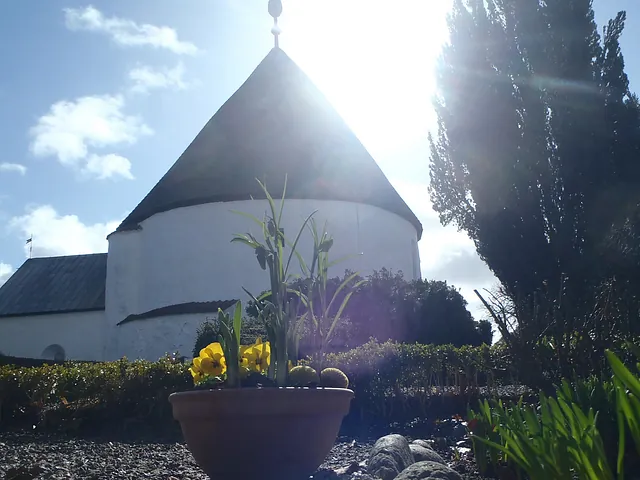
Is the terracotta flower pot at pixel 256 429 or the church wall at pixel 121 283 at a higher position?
the church wall at pixel 121 283

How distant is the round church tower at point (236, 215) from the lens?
58.7ft

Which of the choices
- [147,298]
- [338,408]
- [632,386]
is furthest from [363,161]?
[632,386]

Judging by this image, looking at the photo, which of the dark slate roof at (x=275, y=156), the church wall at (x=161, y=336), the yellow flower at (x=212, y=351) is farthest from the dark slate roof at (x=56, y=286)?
the yellow flower at (x=212, y=351)

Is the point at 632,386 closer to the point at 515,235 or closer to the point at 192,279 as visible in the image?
the point at 515,235

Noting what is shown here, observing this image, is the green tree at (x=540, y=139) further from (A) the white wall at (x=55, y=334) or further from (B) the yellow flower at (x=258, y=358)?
(A) the white wall at (x=55, y=334)

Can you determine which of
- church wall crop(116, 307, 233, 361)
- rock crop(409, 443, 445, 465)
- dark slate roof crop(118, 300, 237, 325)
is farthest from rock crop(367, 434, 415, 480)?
dark slate roof crop(118, 300, 237, 325)

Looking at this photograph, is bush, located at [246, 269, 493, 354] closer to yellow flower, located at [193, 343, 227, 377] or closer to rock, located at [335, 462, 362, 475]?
rock, located at [335, 462, 362, 475]

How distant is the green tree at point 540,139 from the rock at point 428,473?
11.1 meters

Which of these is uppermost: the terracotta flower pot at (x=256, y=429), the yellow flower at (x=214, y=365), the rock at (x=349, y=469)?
the yellow flower at (x=214, y=365)

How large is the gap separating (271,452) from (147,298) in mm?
17049

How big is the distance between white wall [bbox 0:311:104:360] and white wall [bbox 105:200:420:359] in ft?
5.31

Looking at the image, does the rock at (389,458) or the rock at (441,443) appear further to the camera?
the rock at (441,443)

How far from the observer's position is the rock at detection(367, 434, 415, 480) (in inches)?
145

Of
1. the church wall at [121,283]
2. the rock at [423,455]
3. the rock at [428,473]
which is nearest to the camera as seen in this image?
the rock at [428,473]
